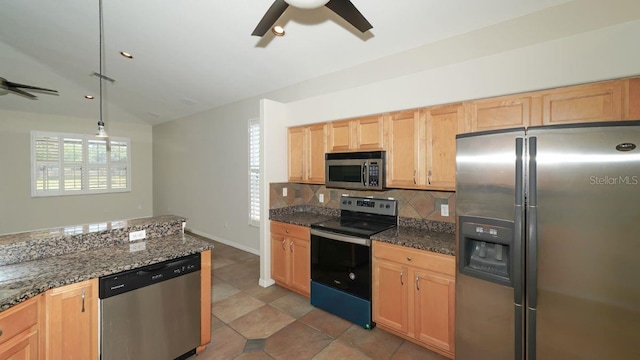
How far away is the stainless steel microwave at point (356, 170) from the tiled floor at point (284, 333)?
4.80ft

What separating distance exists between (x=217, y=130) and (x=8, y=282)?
15.0 ft

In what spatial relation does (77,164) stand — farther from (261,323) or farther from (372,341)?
(372,341)

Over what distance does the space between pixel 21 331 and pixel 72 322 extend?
0.23m

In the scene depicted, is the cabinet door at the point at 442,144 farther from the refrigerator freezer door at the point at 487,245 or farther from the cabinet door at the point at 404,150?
the refrigerator freezer door at the point at 487,245

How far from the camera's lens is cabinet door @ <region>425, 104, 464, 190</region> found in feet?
7.61

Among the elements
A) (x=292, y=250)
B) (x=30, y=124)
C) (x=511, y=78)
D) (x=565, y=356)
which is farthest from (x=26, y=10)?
(x=565, y=356)

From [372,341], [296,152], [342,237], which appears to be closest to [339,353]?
[372,341]

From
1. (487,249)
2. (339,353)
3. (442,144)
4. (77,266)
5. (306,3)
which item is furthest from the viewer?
(442,144)

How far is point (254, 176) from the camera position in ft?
16.3

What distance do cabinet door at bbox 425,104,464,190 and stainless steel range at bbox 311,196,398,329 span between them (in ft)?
2.32

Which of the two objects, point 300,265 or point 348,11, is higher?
point 348,11

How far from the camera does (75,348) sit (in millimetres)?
1629

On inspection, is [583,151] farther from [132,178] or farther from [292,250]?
[132,178]

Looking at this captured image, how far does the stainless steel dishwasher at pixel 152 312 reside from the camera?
173 centimetres
